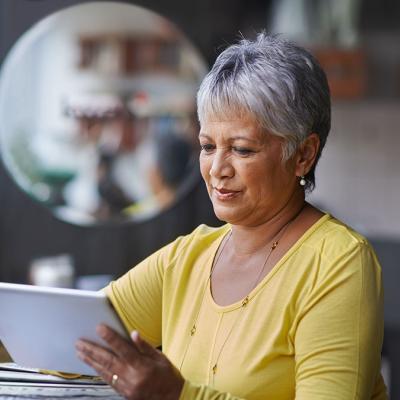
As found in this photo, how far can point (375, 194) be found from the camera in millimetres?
6168

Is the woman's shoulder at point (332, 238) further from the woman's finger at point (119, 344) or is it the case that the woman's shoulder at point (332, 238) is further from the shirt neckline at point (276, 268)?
the woman's finger at point (119, 344)

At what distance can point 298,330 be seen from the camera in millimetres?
1598

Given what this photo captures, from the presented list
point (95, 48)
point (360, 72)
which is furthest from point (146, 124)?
point (360, 72)

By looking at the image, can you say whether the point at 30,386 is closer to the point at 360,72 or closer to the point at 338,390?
the point at 338,390

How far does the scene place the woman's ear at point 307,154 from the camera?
174cm

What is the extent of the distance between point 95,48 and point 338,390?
321 cm

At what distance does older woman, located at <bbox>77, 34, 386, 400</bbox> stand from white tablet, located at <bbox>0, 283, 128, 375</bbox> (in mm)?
35

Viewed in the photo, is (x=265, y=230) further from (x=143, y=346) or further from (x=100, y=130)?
(x=100, y=130)

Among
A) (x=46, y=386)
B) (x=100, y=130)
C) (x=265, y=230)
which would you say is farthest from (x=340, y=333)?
(x=100, y=130)

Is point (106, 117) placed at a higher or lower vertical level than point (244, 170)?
lower

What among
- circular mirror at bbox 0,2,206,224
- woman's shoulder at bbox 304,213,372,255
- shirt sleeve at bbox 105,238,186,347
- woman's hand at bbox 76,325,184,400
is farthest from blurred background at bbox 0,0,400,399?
woman's hand at bbox 76,325,184,400

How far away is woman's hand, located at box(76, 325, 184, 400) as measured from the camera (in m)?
1.48

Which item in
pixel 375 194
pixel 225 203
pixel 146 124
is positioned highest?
pixel 225 203

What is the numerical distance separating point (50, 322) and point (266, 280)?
0.40 meters
